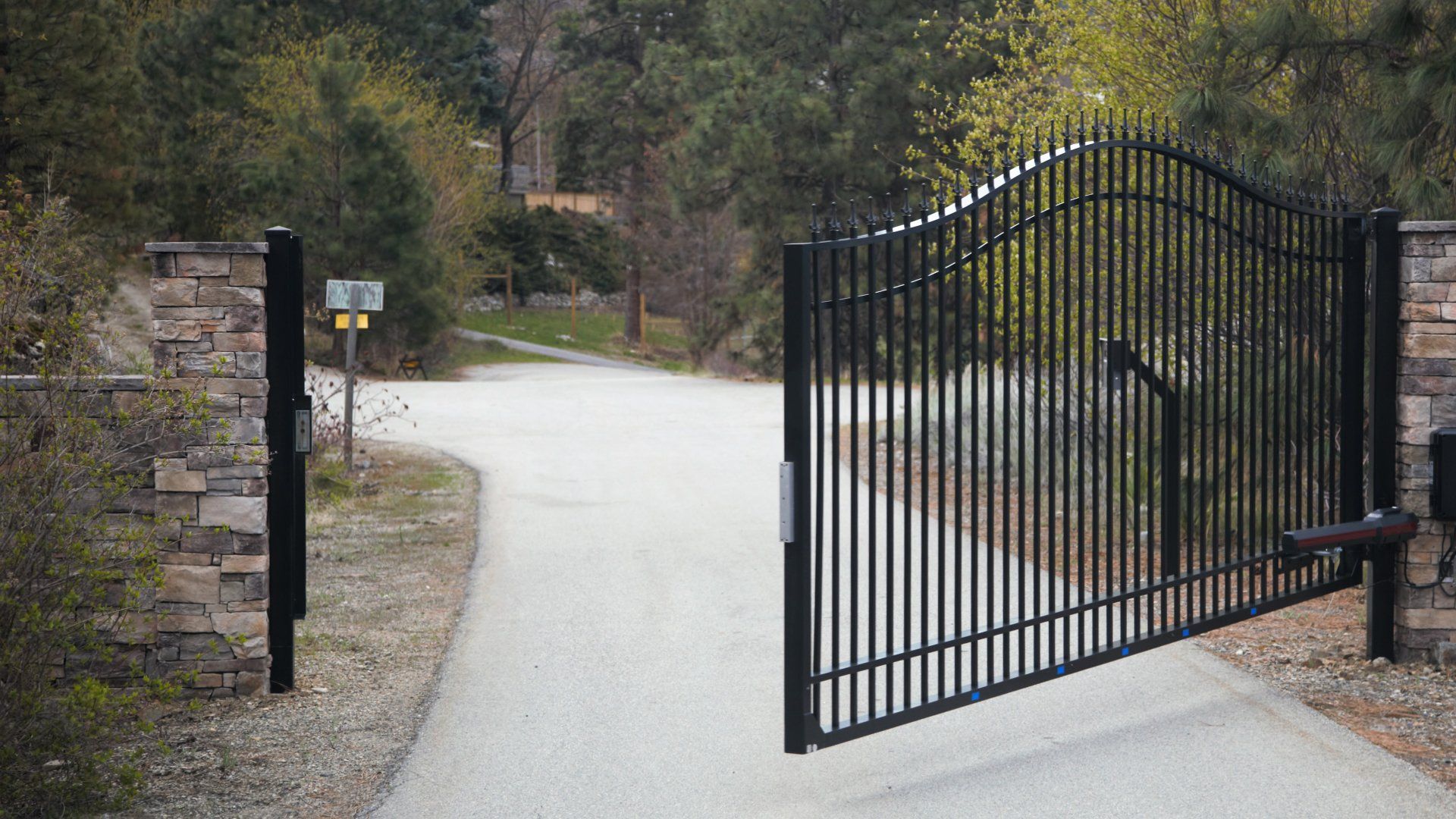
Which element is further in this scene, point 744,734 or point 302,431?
point 302,431

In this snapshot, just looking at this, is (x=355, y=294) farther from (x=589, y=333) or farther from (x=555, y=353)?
(x=589, y=333)

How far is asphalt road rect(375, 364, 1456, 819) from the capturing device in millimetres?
5078

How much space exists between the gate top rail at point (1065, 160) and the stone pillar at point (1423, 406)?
52 centimetres

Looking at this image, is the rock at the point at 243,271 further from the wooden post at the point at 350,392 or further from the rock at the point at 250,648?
the wooden post at the point at 350,392

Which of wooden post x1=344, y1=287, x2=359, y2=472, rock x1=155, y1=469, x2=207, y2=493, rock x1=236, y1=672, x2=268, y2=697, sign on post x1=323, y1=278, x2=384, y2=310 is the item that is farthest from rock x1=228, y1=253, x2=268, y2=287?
wooden post x1=344, y1=287, x2=359, y2=472

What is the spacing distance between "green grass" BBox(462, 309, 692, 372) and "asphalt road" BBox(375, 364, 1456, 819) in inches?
1376

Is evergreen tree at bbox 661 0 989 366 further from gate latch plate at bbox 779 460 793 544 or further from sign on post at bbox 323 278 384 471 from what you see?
gate latch plate at bbox 779 460 793 544

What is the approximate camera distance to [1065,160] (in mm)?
5934

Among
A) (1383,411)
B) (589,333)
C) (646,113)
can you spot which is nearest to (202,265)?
(1383,411)

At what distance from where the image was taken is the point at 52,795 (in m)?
4.87

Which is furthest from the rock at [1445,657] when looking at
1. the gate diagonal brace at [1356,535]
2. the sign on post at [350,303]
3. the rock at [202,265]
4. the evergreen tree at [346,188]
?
the evergreen tree at [346,188]

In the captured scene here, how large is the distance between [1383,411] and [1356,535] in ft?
2.24

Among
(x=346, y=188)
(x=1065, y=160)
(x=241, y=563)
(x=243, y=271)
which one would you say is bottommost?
(x=241, y=563)

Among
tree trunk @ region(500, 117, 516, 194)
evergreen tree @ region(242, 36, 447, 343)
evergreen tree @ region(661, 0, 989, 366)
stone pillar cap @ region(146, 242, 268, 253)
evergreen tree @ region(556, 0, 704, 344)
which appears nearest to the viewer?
stone pillar cap @ region(146, 242, 268, 253)
